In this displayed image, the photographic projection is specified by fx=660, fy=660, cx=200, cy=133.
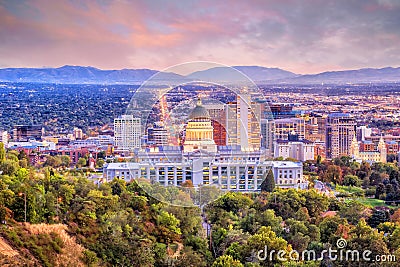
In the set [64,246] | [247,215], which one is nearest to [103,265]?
[64,246]

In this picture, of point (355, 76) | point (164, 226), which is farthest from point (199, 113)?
point (355, 76)

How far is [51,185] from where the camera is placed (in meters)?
6.95

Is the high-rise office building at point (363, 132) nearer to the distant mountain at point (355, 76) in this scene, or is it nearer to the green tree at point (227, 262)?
the distant mountain at point (355, 76)

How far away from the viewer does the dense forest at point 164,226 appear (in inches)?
218

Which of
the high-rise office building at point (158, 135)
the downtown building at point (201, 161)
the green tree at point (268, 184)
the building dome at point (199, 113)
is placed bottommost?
A: the green tree at point (268, 184)

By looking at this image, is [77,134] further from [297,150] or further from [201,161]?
[201,161]

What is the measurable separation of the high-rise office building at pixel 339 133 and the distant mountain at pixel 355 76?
1.32 m

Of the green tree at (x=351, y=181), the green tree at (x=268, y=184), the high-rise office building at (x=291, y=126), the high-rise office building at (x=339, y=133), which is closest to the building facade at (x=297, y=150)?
the high-rise office building at (x=339, y=133)

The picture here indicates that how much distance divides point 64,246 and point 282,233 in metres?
2.06

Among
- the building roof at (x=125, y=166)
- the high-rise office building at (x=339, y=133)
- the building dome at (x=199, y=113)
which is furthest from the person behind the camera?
the high-rise office building at (x=339, y=133)

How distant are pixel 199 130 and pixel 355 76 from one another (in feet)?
52.3

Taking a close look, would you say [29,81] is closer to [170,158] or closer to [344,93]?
[344,93]

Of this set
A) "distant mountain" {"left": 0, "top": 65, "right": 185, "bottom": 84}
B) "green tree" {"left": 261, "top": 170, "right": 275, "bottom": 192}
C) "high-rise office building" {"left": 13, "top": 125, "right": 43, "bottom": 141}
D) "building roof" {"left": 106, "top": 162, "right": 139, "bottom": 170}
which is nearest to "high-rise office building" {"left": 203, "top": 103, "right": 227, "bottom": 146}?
"building roof" {"left": 106, "top": 162, "right": 139, "bottom": 170}

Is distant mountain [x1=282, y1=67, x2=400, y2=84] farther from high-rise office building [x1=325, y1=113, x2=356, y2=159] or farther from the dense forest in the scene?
the dense forest
